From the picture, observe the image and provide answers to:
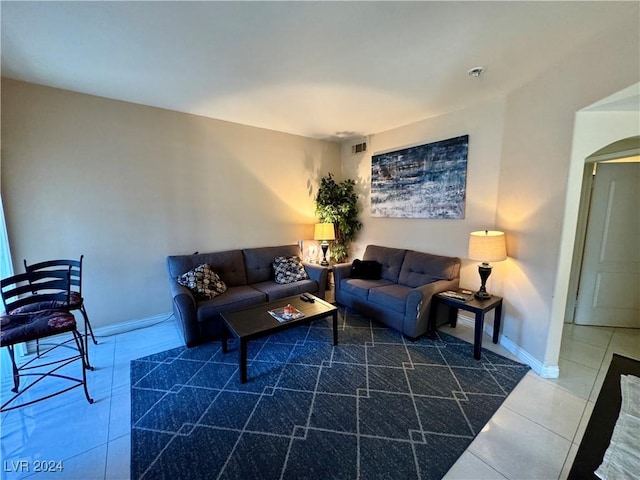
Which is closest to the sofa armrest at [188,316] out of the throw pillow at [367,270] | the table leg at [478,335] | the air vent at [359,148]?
the throw pillow at [367,270]

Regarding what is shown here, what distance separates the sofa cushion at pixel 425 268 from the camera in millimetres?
3096

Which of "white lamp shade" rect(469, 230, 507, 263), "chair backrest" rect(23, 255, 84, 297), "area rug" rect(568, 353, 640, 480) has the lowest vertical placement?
"area rug" rect(568, 353, 640, 480)

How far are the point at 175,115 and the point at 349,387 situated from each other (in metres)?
3.50

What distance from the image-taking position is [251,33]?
1.76 meters

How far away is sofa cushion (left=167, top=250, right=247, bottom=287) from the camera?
310 cm

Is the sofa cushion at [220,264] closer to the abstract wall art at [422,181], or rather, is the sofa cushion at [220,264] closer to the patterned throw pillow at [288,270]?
the patterned throw pillow at [288,270]

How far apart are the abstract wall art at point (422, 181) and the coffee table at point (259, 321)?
6.29 feet

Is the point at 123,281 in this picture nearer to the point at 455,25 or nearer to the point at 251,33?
the point at 251,33

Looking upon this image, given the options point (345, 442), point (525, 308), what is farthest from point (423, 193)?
point (345, 442)

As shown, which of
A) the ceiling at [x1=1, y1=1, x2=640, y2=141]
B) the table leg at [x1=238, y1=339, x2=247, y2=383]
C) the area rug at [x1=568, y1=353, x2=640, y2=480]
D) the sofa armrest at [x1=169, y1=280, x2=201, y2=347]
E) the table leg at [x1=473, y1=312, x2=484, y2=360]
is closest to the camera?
the area rug at [x1=568, y1=353, x2=640, y2=480]

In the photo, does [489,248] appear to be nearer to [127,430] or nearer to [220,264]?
[220,264]

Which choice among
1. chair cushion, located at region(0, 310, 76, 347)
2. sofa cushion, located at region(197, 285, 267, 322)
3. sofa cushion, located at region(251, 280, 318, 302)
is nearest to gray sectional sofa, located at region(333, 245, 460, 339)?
sofa cushion, located at region(251, 280, 318, 302)

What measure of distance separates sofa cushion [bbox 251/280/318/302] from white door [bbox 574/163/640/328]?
334cm

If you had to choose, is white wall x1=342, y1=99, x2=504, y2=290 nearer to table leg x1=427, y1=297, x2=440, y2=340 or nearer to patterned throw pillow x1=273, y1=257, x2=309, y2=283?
table leg x1=427, y1=297, x2=440, y2=340
